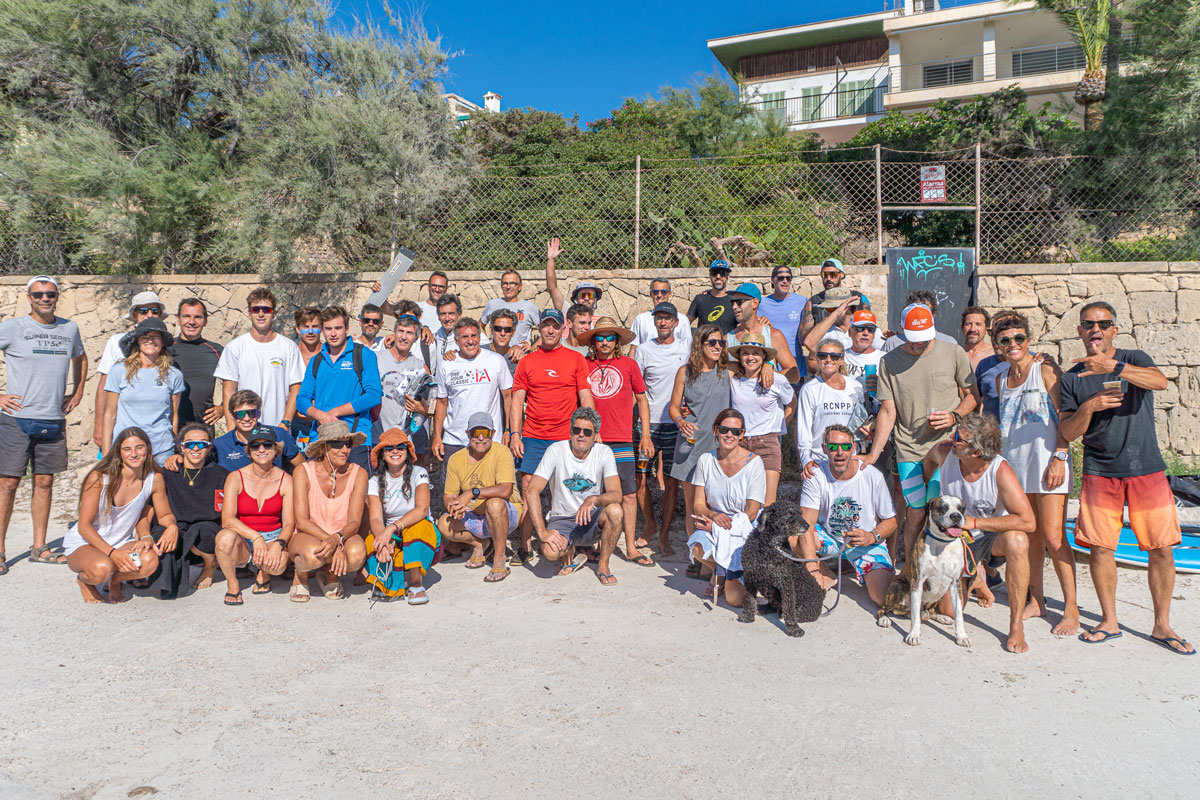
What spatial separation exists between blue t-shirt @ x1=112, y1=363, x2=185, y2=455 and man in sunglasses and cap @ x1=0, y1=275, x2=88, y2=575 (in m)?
0.53

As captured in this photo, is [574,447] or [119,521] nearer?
[119,521]

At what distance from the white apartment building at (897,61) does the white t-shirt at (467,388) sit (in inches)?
758

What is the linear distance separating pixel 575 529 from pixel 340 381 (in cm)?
212

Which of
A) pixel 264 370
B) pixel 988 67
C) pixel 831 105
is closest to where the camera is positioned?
pixel 264 370

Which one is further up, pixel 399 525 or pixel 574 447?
pixel 574 447

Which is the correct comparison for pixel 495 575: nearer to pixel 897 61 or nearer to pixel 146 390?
pixel 146 390

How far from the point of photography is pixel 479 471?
5652mm

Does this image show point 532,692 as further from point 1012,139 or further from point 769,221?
point 1012,139

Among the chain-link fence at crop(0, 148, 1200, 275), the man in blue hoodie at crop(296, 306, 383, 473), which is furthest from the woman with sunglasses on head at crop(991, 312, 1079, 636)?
the chain-link fence at crop(0, 148, 1200, 275)

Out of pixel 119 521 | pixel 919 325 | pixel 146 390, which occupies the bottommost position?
pixel 119 521

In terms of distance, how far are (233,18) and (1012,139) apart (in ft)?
39.5

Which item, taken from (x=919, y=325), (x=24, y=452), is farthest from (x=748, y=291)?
(x=24, y=452)

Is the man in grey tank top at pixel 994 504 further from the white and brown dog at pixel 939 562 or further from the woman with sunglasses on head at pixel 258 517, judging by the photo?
the woman with sunglasses on head at pixel 258 517

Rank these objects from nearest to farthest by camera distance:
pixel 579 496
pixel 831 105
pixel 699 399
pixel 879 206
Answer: pixel 579 496, pixel 699 399, pixel 879 206, pixel 831 105
